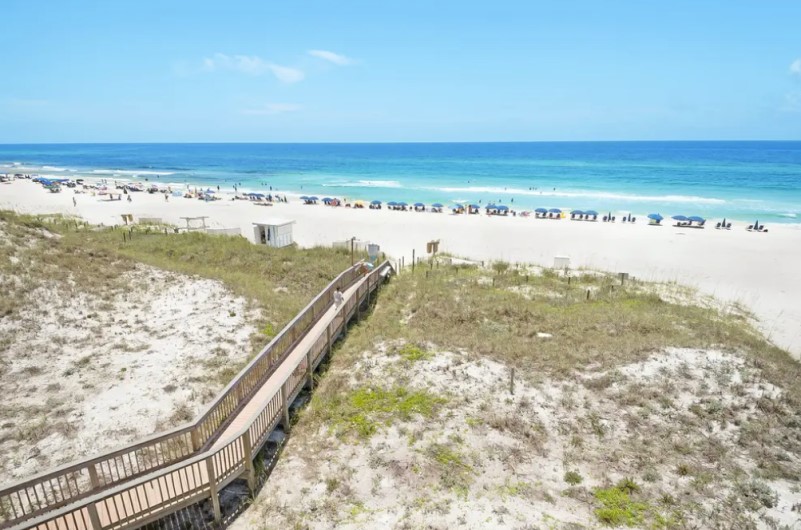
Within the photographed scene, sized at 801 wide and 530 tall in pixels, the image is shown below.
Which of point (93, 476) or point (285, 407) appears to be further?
point (285, 407)

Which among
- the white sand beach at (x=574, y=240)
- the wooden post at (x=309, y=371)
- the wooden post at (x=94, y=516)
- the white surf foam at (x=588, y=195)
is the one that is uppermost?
the white surf foam at (x=588, y=195)

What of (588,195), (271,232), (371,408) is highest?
(271,232)

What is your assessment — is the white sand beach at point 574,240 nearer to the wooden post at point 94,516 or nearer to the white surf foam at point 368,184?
the wooden post at point 94,516

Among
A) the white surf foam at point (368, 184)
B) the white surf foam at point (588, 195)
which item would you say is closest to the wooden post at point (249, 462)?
the white surf foam at point (588, 195)

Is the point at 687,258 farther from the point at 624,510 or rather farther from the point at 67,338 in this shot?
the point at 67,338

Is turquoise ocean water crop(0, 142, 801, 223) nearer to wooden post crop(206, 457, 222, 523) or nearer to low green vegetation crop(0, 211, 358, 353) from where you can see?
low green vegetation crop(0, 211, 358, 353)

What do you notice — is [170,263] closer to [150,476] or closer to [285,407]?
[285,407]

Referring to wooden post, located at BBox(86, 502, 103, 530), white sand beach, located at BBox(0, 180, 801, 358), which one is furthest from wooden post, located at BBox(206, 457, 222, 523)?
white sand beach, located at BBox(0, 180, 801, 358)

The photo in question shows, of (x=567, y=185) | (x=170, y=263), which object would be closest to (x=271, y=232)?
(x=170, y=263)
